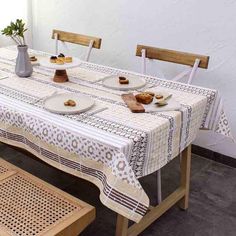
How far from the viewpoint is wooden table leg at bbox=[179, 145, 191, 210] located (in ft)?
5.96

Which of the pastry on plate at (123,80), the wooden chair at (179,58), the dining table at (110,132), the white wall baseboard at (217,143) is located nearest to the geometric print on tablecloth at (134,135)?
the dining table at (110,132)

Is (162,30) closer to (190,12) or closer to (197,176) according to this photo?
(190,12)

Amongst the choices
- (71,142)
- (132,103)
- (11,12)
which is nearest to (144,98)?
(132,103)

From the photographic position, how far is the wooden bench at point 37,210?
1237 mm

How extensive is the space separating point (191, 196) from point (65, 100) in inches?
40.9

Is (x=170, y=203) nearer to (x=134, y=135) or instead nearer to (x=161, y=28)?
(x=134, y=135)

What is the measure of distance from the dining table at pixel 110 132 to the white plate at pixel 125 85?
0.10 feet

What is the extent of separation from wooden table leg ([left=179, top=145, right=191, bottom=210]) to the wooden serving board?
1.42 ft

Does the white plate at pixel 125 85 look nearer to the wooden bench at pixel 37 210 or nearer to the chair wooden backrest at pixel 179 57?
the chair wooden backrest at pixel 179 57

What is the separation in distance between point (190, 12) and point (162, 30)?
243 mm

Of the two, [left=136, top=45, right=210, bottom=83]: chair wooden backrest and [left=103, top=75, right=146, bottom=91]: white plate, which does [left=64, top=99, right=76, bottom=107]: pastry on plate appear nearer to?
[left=103, top=75, right=146, bottom=91]: white plate

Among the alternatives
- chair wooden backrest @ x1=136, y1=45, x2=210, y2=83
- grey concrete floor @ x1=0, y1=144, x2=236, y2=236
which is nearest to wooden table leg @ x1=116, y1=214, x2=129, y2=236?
grey concrete floor @ x1=0, y1=144, x2=236, y2=236

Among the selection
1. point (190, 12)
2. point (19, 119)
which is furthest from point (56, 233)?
point (190, 12)

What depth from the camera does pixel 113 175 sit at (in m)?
A: 1.16
